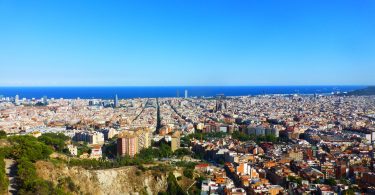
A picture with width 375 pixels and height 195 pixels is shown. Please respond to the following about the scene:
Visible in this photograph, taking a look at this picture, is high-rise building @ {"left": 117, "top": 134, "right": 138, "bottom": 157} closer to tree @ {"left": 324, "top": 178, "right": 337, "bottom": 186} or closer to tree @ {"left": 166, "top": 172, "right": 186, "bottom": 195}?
tree @ {"left": 166, "top": 172, "right": 186, "bottom": 195}

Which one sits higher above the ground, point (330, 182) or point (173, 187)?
point (330, 182)

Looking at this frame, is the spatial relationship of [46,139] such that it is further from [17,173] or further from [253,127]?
[253,127]

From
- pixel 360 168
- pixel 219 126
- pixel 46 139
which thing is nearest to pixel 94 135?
pixel 46 139

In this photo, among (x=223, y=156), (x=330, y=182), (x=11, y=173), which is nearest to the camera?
(x=11, y=173)

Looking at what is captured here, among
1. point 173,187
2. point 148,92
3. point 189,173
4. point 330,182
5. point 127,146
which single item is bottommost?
point 173,187

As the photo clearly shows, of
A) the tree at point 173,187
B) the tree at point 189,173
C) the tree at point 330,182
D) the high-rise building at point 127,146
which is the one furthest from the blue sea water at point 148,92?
the tree at point 330,182

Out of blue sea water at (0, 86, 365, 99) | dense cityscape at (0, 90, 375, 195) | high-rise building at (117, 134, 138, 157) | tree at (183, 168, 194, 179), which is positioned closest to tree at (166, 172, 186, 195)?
dense cityscape at (0, 90, 375, 195)

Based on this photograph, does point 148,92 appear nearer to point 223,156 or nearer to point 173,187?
point 223,156

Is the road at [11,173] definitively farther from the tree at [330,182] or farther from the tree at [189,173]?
the tree at [330,182]

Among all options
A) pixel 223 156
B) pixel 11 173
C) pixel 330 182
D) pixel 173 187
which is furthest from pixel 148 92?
pixel 11 173
